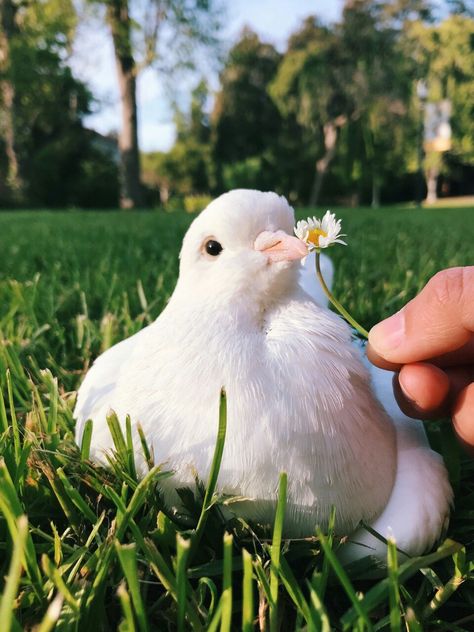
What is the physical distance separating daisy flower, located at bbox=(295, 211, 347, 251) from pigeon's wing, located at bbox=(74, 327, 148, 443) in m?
0.50

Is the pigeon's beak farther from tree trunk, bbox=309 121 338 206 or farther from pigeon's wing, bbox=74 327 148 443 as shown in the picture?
tree trunk, bbox=309 121 338 206

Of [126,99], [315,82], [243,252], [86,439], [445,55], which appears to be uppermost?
[445,55]

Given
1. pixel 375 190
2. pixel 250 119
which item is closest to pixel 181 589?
pixel 250 119

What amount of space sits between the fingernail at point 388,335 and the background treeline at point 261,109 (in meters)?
19.7

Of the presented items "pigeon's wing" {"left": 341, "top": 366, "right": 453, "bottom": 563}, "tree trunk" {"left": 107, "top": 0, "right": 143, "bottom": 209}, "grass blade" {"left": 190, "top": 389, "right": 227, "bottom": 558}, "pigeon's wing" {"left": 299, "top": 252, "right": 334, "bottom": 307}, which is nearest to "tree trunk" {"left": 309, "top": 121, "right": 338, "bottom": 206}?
"tree trunk" {"left": 107, "top": 0, "right": 143, "bottom": 209}

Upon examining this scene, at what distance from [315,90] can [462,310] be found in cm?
2928

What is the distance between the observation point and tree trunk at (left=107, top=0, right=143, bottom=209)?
19297mm

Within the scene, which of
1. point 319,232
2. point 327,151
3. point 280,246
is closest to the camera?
point 319,232

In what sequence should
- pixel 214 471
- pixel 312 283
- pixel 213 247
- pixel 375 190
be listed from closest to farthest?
1. pixel 214 471
2. pixel 213 247
3. pixel 312 283
4. pixel 375 190

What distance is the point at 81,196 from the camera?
26.5 m

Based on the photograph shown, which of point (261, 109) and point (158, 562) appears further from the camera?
point (261, 109)

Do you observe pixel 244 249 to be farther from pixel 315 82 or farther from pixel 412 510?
pixel 315 82

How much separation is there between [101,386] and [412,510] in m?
0.81

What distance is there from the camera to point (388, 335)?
3.77 feet
